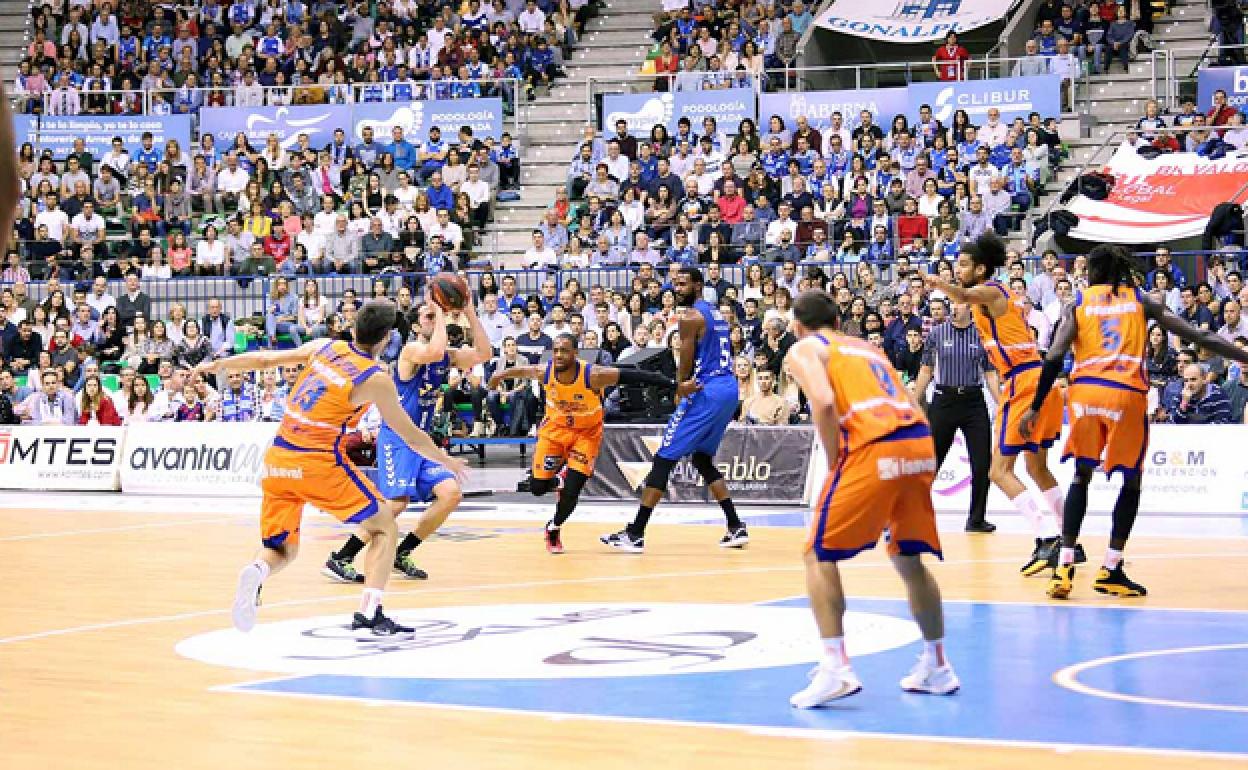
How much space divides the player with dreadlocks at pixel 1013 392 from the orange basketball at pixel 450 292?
334cm

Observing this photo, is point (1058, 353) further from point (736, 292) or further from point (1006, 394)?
point (736, 292)

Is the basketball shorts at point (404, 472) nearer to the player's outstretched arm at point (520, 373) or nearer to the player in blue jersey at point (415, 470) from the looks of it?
the player in blue jersey at point (415, 470)

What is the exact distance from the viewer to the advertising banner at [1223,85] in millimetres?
25172

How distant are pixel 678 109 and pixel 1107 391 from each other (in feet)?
60.9

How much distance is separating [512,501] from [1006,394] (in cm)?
803

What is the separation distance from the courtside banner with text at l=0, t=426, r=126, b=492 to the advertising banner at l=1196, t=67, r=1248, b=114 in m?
16.1

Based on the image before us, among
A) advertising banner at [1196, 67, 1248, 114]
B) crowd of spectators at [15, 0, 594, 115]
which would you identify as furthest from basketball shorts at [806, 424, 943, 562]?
crowd of spectators at [15, 0, 594, 115]

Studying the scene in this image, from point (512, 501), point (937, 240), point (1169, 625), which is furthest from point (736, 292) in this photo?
point (1169, 625)

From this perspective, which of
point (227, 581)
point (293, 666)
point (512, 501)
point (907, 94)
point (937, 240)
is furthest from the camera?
point (907, 94)

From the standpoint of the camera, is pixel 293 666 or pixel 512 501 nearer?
pixel 293 666

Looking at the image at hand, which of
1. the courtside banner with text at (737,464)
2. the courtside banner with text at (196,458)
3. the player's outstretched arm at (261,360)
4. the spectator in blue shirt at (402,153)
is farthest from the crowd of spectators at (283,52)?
the player's outstretched arm at (261,360)

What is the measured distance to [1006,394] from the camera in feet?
40.8

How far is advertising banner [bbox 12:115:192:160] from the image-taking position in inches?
1230

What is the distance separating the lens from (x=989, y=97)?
85.6 feet
